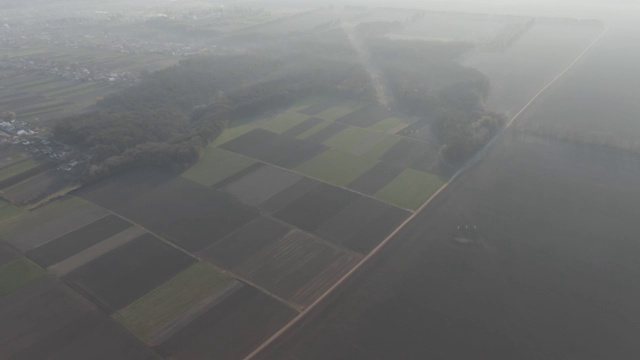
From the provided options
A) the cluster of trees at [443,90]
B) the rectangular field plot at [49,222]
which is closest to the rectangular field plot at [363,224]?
the cluster of trees at [443,90]

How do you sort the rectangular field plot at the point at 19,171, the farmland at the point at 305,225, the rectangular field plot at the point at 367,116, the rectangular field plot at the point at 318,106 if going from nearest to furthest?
the farmland at the point at 305,225
the rectangular field plot at the point at 19,171
the rectangular field plot at the point at 367,116
the rectangular field plot at the point at 318,106

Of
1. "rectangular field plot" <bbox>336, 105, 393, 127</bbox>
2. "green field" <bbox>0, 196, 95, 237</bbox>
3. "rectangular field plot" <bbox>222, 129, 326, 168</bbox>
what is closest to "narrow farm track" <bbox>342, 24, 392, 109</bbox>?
"rectangular field plot" <bbox>336, 105, 393, 127</bbox>

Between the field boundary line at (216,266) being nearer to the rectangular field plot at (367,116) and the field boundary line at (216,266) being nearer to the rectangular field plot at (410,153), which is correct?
the rectangular field plot at (410,153)

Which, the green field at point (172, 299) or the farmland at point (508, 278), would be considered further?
the green field at point (172, 299)

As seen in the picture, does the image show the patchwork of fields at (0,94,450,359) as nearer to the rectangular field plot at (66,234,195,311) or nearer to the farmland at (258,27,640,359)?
the rectangular field plot at (66,234,195,311)

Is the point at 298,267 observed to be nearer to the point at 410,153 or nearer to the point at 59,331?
the point at 59,331

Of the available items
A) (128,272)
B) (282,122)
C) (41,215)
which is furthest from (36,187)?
(282,122)

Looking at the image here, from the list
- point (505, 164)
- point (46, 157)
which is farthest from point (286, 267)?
point (46, 157)
